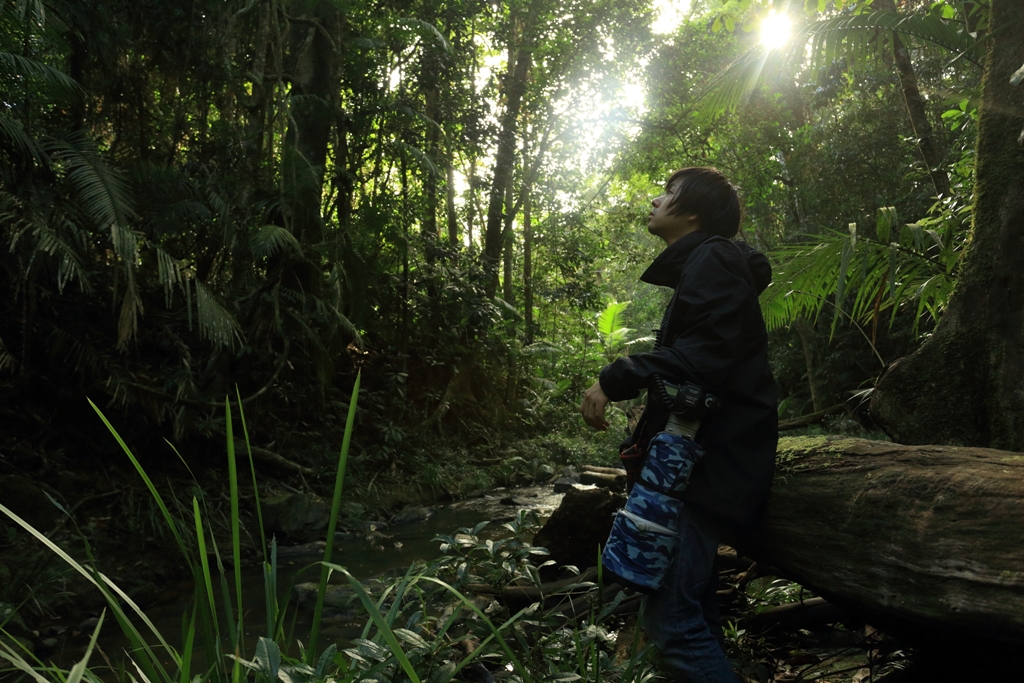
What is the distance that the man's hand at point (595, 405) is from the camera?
6.45 feet

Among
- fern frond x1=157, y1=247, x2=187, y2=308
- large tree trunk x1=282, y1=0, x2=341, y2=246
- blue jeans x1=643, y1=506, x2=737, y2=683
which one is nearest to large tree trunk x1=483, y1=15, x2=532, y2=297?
large tree trunk x1=282, y1=0, x2=341, y2=246

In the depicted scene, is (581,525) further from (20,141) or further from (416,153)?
(416,153)

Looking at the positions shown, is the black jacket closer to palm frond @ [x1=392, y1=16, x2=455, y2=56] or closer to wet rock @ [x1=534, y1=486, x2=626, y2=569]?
wet rock @ [x1=534, y1=486, x2=626, y2=569]

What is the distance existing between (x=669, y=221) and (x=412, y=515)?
5.80 m

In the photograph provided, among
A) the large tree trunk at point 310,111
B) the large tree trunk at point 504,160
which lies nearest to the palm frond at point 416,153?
the large tree trunk at point 310,111

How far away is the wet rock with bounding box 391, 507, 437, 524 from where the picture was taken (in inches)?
283

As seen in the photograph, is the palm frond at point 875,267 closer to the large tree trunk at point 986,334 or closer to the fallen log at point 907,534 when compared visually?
the large tree trunk at point 986,334

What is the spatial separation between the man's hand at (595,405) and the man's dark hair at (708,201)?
0.64 meters

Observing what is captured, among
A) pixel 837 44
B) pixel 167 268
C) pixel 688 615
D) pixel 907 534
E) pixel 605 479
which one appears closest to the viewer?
pixel 907 534

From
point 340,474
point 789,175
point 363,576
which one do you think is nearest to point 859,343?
point 789,175

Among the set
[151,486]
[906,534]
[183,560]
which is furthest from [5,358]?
[906,534]

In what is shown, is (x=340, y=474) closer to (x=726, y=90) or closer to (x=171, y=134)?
(x=726, y=90)

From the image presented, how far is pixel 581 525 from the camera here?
340 cm

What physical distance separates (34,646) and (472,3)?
9.22 m
